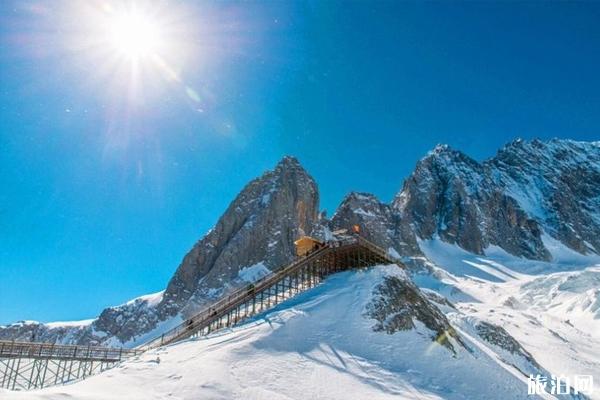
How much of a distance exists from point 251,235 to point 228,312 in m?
110

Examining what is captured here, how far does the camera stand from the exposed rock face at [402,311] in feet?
131

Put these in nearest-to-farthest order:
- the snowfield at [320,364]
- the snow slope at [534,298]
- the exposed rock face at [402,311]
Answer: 1. the snowfield at [320,364]
2. the exposed rock face at [402,311]
3. the snow slope at [534,298]

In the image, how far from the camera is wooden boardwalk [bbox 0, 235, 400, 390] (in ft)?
140

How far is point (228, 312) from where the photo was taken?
142 feet

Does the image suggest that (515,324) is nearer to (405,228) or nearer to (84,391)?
(84,391)

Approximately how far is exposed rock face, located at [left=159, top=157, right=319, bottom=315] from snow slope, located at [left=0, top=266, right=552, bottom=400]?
102982 millimetres

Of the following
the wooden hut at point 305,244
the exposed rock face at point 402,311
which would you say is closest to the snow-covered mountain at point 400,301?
the exposed rock face at point 402,311

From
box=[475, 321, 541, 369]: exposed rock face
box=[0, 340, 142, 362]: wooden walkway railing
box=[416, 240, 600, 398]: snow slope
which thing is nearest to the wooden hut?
box=[416, 240, 600, 398]: snow slope

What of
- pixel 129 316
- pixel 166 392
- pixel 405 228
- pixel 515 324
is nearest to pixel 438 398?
pixel 166 392

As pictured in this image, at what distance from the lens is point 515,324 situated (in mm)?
85438

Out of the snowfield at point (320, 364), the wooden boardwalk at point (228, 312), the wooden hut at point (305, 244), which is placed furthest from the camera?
the wooden hut at point (305, 244)

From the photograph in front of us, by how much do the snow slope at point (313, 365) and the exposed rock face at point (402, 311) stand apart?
702 mm

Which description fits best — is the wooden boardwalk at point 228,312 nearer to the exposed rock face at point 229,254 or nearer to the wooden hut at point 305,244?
the wooden hut at point 305,244

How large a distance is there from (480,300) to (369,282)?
8493cm
